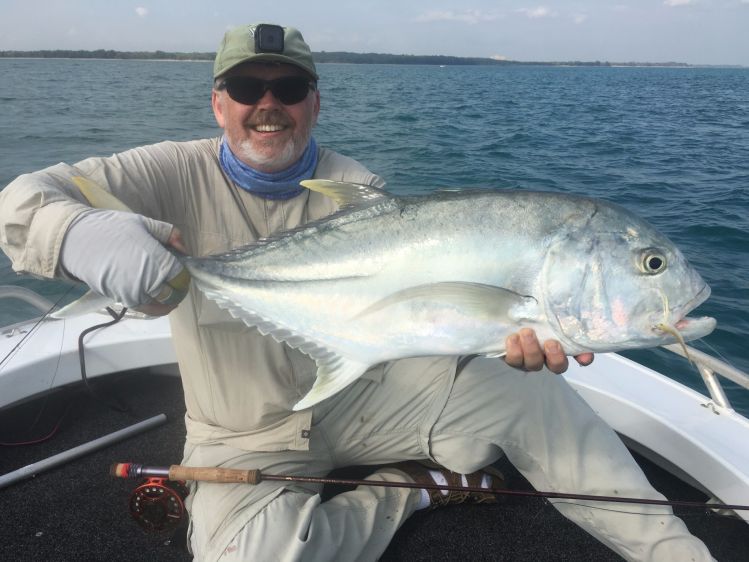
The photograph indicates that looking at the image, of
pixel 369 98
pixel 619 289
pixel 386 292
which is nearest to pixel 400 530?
pixel 386 292

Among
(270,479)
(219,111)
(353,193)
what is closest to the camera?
(353,193)

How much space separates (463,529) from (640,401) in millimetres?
1109

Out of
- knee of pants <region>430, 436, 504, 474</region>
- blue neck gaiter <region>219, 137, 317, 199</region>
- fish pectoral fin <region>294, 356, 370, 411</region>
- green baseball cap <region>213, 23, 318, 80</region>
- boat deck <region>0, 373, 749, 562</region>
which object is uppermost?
green baseball cap <region>213, 23, 318, 80</region>

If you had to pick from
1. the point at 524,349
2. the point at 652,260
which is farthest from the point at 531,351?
the point at 652,260

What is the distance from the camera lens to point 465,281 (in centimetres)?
167

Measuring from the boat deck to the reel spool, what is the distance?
0.40ft

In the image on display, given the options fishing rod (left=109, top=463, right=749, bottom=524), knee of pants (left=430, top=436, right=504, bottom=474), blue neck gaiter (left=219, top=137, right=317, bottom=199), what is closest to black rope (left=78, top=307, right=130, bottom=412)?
fishing rod (left=109, top=463, right=749, bottom=524)

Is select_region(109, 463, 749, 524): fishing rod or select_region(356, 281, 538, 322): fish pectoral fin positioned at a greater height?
select_region(356, 281, 538, 322): fish pectoral fin

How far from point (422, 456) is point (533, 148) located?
13.0 m

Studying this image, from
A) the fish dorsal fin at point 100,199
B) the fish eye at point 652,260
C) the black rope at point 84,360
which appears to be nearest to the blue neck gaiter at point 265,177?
the fish dorsal fin at point 100,199

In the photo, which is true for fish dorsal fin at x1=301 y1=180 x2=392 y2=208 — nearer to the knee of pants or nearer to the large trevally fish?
the large trevally fish

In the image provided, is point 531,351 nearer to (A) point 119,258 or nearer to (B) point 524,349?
(B) point 524,349

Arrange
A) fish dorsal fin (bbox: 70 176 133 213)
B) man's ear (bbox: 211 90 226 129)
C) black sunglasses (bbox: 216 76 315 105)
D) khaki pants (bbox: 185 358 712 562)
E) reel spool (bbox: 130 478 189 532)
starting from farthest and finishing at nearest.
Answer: man's ear (bbox: 211 90 226 129) < black sunglasses (bbox: 216 76 315 105) < reel spool (bbox: 130 478 189 532) < khaki pants (bbox: 185 358 712 562) < fish dorsal fin (bbox: 70 176 133 213)

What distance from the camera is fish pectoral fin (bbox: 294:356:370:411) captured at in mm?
1770
